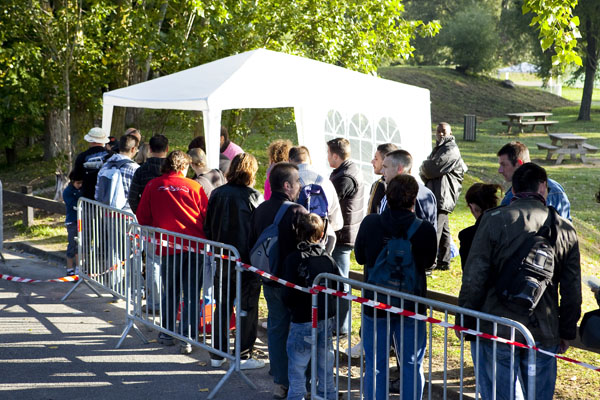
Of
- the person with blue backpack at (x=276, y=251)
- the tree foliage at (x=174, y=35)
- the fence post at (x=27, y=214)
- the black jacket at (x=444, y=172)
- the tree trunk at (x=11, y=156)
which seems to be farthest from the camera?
the tree trunk at (x=11, y=156)

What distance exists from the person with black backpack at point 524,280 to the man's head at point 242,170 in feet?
8.29

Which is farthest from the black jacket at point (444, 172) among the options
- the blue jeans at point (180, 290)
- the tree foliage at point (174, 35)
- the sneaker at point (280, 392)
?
→ the tree foliage at point (174, 35)

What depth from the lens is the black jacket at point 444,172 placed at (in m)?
9.35

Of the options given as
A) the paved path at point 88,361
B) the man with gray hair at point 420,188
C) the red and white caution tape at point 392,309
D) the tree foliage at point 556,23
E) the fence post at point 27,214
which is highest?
the tree foliage at point 556,23

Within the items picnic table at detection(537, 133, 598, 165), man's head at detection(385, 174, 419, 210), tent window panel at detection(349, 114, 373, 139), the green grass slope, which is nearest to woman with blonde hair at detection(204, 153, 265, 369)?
man's head at detection(385, 174, 419, 210)

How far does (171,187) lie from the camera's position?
688 cm

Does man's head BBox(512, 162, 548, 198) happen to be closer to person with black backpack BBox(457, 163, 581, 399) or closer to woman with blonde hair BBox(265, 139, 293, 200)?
person with black backpack BBox(457, 163, 581, 399)

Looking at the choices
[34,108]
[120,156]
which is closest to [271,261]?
[120,156]

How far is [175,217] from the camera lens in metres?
6.93

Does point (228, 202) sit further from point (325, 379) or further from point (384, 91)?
point (384, 91)

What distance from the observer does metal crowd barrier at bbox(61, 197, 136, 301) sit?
26.4 ft

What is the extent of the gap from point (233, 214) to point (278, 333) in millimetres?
1198

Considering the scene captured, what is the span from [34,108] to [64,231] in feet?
16.8

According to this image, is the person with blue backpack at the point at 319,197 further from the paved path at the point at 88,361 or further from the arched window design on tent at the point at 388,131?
the arched window design on tent at the point at 388,131
